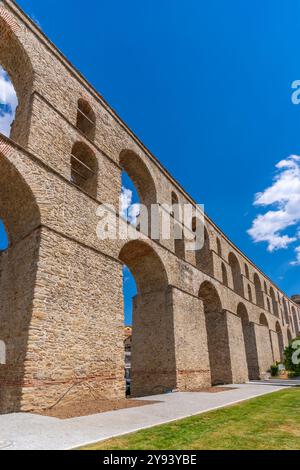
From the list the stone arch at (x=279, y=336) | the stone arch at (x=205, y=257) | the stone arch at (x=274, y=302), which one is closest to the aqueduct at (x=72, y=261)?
the stone arch at (x=205, y=257)

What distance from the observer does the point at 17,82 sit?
12.1 meters

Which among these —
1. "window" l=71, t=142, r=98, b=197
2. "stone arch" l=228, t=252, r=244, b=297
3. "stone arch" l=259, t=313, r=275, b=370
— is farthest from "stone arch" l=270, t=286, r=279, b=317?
"window" l=71, t=142, r=98, b=197

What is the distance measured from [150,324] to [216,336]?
7.67m

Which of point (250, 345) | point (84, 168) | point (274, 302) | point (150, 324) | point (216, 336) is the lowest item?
point (250, 345)

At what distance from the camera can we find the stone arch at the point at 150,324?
14.9 meters

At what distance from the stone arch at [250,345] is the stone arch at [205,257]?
5.48 meters

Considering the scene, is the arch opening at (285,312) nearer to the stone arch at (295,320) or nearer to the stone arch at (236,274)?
the stone arch at (295,320)

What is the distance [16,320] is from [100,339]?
2755mm

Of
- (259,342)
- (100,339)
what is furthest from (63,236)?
(259,342)

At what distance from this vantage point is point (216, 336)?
71.6 ft

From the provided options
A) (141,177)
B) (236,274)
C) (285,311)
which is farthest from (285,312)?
(141,177)

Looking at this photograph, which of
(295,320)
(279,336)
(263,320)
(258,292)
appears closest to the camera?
(263,320)

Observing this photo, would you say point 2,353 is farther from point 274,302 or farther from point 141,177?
point 274,302

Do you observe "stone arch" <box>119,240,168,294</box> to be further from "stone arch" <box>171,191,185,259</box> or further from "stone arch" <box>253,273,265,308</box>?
"stone arch" <box>253,273,265,308</box>
